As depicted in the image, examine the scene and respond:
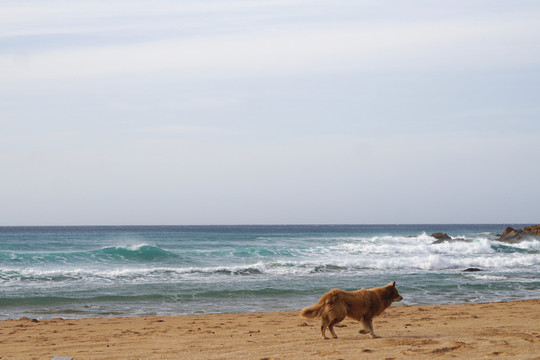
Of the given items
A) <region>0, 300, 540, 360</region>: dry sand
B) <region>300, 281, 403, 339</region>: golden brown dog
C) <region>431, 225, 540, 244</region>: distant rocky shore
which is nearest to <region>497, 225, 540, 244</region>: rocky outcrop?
<region>431, 225, 540, 244</region>: distant rocky shore

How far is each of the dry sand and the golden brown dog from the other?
252 mm

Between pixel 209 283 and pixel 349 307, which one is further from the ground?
pixel 349 307

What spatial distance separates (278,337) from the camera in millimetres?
7941

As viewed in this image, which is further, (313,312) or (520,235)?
(520,235)

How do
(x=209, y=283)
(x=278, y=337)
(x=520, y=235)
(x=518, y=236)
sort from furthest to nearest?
(x=520, y=235)
(x=518, y=236)
(x=209, y=283)
(x=278, y=337)

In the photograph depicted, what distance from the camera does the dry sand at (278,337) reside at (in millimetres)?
6473

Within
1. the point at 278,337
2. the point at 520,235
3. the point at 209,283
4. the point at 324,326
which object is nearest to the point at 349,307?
the point at 324,326

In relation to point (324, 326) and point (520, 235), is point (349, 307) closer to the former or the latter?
point (324, 326)

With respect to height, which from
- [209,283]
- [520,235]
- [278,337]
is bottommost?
[209,283]

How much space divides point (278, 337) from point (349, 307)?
3.91 feet

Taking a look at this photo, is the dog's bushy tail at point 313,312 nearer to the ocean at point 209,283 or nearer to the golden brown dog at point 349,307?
the golden brown dog at point 349,307

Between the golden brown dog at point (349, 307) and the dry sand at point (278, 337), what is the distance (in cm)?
25

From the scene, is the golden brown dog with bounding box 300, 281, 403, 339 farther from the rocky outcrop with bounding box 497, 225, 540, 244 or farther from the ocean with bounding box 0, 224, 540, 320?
the rocky outcrop with bounding box 497, 225, 540, 244

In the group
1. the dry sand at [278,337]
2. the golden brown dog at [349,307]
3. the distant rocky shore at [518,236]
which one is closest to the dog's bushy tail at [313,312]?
the golden brown dog at [349,307]
